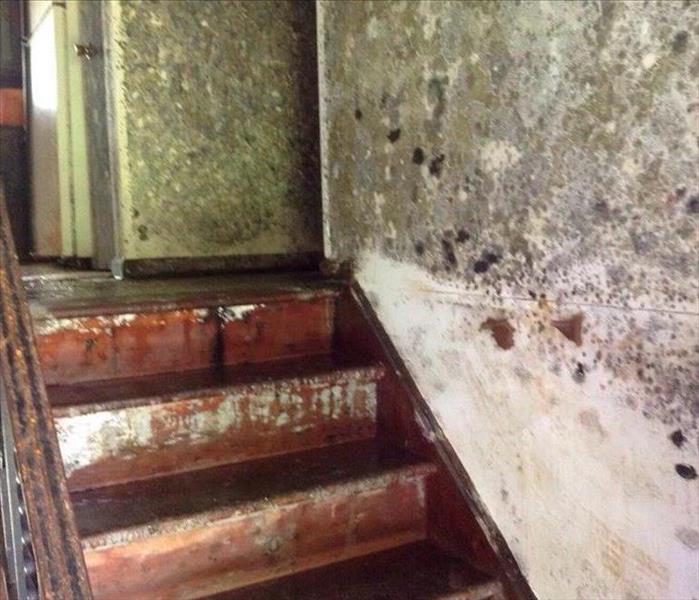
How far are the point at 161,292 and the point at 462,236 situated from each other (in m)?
0.84

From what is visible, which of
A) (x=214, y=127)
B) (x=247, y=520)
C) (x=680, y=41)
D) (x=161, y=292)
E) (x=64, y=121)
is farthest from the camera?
(x=64, y=121)

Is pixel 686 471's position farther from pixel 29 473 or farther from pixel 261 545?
pixel 29 473

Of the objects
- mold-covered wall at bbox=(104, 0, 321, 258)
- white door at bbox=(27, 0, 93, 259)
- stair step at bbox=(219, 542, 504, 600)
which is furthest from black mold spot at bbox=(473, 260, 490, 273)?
white door at bbox=(27, 0, 93, 259)

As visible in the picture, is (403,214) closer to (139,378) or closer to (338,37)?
(338,37)

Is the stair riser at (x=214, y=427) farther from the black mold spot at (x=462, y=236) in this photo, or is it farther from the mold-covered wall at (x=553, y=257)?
the black mold spot at (x=462, y=236)

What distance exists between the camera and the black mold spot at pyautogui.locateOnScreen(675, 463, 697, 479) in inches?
44.8

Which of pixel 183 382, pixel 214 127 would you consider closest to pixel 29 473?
pixel 183 382

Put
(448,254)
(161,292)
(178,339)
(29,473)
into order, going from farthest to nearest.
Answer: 1. (161,292)
2. (178,339)
3. (448,254)
4. (29,473)

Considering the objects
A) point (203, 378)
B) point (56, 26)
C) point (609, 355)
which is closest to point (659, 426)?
point (609, 355)

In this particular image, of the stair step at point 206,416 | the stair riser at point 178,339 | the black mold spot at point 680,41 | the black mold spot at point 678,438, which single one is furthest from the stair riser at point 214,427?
the black mold spot at point 680,41

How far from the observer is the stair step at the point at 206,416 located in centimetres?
154

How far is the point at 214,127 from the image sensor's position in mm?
2502

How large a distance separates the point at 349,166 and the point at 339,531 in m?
0.98

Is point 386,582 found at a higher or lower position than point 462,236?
lower
